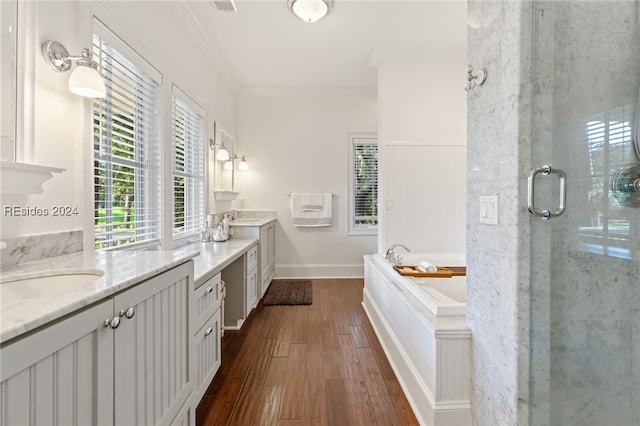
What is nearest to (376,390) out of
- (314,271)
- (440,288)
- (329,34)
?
(440,288)

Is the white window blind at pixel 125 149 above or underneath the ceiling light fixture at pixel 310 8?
underneath

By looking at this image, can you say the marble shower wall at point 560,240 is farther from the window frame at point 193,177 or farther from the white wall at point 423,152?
the window frame at point 193,177

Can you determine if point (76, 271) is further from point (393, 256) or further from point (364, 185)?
point (364, 185)

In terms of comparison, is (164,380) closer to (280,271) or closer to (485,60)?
(485,60)

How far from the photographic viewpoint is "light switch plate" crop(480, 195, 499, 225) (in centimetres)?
127

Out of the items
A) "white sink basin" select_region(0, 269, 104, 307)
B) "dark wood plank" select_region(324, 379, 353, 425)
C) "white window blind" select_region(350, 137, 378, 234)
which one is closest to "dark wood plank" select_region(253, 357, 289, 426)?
"dark wood plank" select_region(324, 379, 353, 425)

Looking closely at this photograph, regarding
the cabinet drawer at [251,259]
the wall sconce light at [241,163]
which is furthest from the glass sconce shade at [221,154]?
the cabinet drawer at [251,259]

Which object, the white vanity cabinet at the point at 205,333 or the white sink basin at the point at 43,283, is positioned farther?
the white vanity cabinet at the point at 205,333

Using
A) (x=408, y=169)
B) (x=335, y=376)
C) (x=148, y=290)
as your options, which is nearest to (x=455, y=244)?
(x=408, y=169)

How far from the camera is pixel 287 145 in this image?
444 cm

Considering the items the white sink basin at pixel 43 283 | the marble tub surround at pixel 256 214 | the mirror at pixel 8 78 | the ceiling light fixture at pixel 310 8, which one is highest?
the ceiling light fixture at pixel 310 8

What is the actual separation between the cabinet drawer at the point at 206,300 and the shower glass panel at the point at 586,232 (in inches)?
59.9

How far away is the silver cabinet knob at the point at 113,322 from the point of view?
2.78ft

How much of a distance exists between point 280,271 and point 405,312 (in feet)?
9.12
